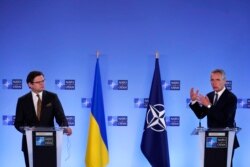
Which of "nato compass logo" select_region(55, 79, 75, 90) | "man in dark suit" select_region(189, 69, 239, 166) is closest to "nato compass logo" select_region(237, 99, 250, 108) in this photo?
"man in dark suit" select_region(189, 69, 239, 166)

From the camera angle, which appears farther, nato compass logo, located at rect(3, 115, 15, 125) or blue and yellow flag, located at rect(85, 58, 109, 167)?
nato compass logo, located at rect(3, 115, 15, 125)

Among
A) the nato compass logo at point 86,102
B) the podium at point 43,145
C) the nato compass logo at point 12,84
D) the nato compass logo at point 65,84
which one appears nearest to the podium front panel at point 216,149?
the podium at point 43,145

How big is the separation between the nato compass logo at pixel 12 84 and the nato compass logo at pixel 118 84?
4.51ft

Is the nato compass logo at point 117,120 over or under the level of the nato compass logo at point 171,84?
under

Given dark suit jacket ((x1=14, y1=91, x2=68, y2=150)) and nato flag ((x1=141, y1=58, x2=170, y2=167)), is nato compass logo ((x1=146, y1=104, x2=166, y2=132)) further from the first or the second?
dark suit jacket ((x1=14, y1=91, x2=68, y2=150))

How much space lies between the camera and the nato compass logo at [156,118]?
5301 millimetres

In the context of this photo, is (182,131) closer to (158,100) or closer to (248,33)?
(158,100)

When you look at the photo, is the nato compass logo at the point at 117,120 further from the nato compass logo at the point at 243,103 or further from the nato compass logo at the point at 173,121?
the nato compass logo at the point at 243,103

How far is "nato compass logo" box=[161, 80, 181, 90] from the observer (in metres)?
5.59

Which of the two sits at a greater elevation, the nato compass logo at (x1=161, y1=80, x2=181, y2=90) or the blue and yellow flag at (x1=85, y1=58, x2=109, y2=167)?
the nato compass logo at (x1=161, y1=80, x2=181, y2=90)

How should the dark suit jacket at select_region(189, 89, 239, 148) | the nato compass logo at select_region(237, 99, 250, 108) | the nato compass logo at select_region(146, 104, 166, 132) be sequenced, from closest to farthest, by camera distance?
the dark suit jacket at select_region(189, 89, 239, 148) → the nato compass logo at select_region(146, 104, 166, 132) → the nato compass logo at select_region(237, 99, 250, 108)

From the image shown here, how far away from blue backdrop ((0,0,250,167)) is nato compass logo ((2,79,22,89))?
0.02m

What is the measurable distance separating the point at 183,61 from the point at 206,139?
210 centimetres

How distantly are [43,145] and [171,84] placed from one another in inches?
99.1
